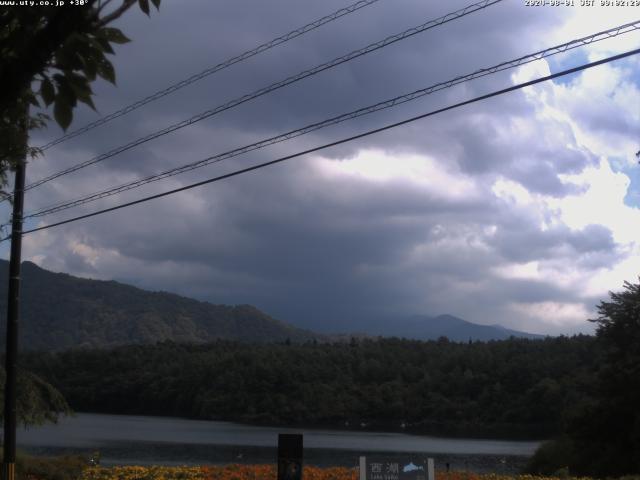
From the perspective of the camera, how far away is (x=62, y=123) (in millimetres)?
3949

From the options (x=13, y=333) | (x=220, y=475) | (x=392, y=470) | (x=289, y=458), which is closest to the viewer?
(x=289, y=458)

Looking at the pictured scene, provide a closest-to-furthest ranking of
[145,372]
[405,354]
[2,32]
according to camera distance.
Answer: [2,32] → [145,372] → [405,354]

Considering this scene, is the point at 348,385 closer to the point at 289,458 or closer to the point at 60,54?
the point at 289,458

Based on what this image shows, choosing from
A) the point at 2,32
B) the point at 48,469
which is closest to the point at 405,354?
the point at 48,469

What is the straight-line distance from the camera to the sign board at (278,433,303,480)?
1277 centimetres

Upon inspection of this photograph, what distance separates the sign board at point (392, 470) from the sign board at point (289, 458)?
1.12 metres

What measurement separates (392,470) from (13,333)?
29.5ft

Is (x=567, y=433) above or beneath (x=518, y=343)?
beneath

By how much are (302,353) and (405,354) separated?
37.5 feet

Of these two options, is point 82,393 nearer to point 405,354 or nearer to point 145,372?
point 145,372

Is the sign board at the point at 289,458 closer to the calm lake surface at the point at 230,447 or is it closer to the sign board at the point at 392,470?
the sign board at the point at 392,470

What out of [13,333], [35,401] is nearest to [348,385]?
[35,401]

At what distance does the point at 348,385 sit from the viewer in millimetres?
82812

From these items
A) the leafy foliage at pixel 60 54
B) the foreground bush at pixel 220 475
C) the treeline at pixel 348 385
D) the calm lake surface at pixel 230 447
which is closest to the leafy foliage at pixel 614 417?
the calm lake surface at pixel 230 447
